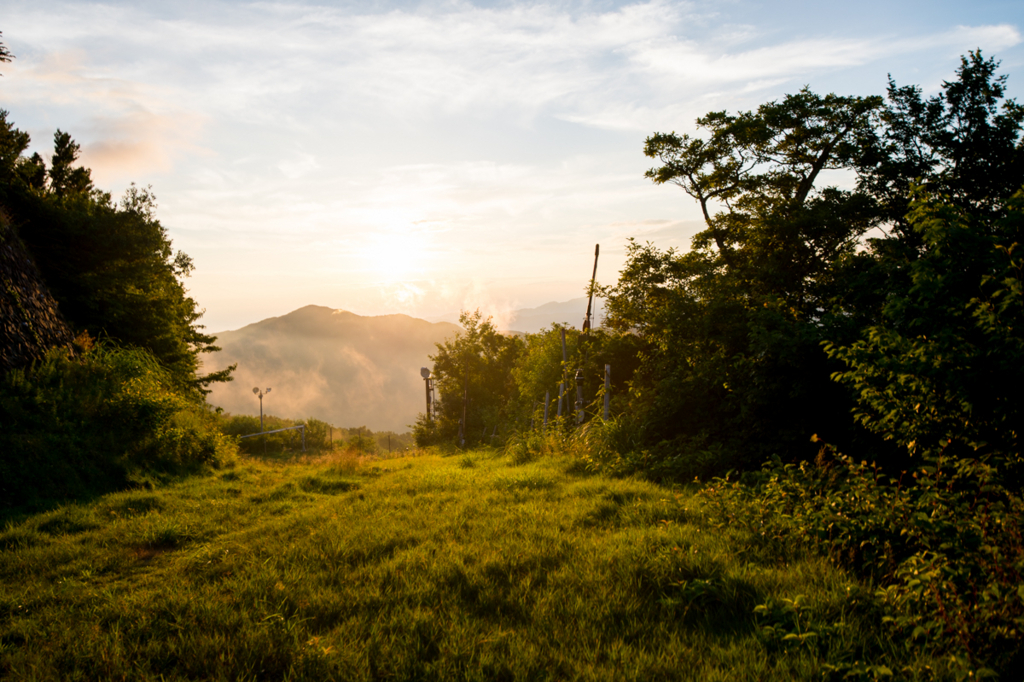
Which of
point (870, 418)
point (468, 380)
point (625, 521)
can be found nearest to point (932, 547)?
point (870, 418)

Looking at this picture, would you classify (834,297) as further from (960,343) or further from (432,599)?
(432,599)

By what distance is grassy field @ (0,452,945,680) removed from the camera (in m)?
3.19

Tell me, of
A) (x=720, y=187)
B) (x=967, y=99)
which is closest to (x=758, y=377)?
(x=720, y=187)

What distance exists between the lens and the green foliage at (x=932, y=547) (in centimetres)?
292

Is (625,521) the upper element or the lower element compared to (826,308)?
lower

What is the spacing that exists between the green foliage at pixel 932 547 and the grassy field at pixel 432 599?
22 cm

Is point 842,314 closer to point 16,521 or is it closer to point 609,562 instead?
point 609,562

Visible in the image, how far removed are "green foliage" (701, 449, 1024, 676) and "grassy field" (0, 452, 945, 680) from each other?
223 mm

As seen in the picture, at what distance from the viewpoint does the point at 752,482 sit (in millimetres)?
7094

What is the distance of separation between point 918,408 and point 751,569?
203 centimetres

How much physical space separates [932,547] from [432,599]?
3922 mm

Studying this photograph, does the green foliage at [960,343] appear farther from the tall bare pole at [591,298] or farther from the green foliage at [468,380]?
the green foliage at [468,380]

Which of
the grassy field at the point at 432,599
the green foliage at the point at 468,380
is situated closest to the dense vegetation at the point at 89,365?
the grassy field at the point at 432,599

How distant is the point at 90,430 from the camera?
8.99 meters
